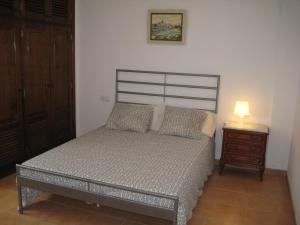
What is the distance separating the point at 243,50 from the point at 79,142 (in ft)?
7.85

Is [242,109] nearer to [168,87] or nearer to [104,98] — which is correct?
[168,87]

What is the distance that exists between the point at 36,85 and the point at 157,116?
1.66 m

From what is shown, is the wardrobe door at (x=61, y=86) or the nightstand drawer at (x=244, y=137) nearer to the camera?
the nightstand drawer at (x=244, y=137)

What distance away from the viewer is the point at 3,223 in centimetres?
296

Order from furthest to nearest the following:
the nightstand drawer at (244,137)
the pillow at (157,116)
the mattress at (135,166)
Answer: the pillow at (157,116) → the nightstand drawer at (244,137) → the mattress at (135,166)

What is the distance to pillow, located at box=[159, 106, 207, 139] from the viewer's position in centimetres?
405

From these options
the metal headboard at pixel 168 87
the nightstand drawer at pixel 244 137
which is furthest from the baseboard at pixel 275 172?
the metal headboard at pixel 168 87

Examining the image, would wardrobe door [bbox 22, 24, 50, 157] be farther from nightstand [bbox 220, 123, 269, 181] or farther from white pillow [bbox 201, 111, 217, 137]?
nightstand [bbox 220, 123, 269, 181]

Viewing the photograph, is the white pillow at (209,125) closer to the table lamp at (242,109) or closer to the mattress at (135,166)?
the mattress at (135,166)

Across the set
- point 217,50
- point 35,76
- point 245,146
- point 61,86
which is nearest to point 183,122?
point 245,146

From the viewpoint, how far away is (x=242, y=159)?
4105 mm

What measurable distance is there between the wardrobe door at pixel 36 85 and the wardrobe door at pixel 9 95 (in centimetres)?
14

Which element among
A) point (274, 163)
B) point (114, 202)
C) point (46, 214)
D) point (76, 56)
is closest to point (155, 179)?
point (114, 202)

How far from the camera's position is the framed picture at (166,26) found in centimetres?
438
